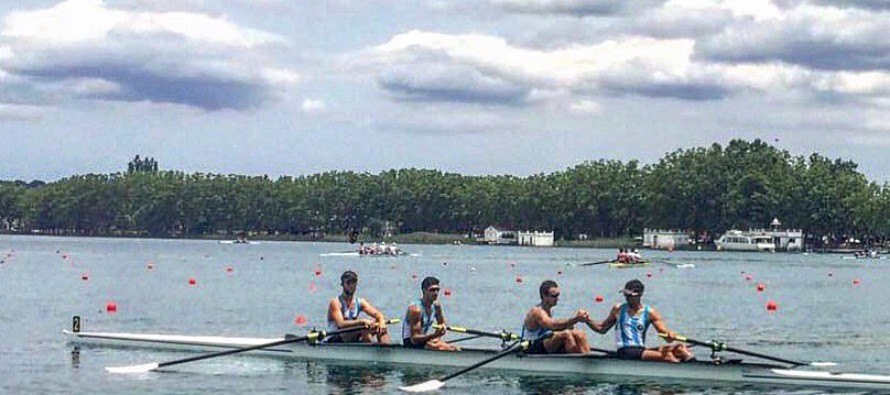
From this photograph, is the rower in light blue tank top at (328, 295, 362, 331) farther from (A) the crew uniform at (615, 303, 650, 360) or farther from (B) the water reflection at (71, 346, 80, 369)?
(B) the water reflection at (71, 346, 80, 369)

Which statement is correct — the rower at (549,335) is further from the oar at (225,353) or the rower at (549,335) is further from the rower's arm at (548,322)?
the oar at (225,353)

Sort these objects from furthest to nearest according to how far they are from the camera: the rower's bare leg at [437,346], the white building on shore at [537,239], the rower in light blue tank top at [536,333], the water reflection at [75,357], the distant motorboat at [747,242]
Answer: the white building on shore at [537,239], the distant motorboat at [747,242], the water reflection at [75,357], the rower's bare leg at [437,346], the rower in light blue tank top at [536,333]

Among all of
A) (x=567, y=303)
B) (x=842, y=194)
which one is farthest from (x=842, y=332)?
(x=842, y=194)

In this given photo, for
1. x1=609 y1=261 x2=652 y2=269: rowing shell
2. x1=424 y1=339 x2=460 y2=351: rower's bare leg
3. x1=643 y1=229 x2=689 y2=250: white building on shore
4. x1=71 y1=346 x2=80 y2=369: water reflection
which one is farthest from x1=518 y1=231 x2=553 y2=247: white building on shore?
x1=424 y1=339 x2=460 y2=351: rower's bare leg

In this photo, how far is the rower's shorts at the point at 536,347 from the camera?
2520 centimetres

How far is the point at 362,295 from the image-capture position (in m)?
60.2

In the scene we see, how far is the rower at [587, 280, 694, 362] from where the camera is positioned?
24.1 m

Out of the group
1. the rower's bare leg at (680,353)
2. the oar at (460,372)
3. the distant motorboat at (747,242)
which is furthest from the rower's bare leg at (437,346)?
the distant motorboat at (747,242)

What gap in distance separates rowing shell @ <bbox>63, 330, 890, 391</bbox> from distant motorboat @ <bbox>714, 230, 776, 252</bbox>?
140m

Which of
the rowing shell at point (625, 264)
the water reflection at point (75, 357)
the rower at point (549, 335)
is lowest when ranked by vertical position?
the water reflection at point (75, 357)

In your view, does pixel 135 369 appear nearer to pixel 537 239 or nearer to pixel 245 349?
pixel 245 349

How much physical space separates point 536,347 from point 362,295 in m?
35.3

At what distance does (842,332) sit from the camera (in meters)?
41.9

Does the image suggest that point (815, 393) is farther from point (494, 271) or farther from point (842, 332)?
point (494, 271)
